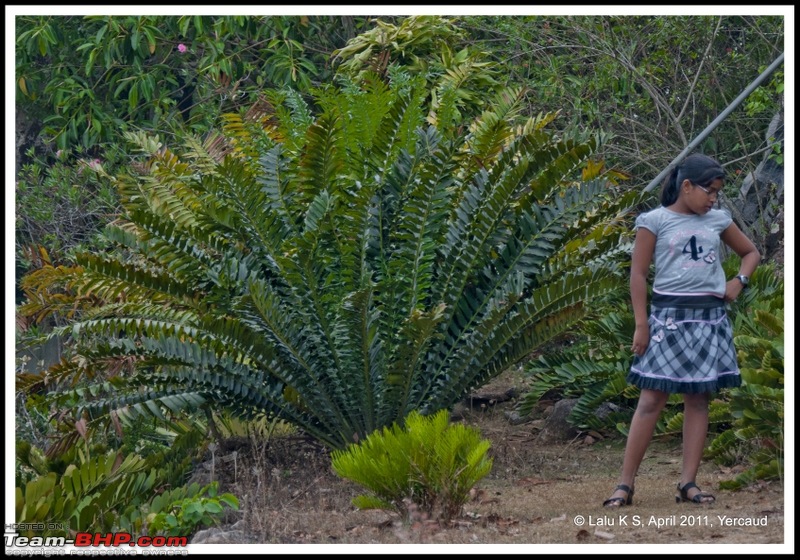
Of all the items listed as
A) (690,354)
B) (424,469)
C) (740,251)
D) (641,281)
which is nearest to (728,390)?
(740,251)

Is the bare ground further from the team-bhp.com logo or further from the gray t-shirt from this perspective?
the gray t-shirt

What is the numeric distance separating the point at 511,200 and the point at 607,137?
0.66 meters

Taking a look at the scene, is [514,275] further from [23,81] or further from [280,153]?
[23,81]

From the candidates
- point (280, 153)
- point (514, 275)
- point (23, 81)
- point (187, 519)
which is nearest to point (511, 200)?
point (514, 275)

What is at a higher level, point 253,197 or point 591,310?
point 253,197

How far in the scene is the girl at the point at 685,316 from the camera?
4641 millimetres

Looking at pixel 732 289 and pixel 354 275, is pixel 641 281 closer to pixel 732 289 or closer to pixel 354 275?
pixel 732 289

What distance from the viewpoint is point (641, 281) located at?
4711 millimetres

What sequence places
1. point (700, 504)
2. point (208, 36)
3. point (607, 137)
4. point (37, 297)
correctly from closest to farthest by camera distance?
point (700, 504), point (607, 137), point (37, 297), point (208, 36)

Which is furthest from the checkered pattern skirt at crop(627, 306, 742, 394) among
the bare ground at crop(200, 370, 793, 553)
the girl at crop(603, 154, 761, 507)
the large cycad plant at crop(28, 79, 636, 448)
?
the large cycad plant at crop(28, 79, 636, 448)

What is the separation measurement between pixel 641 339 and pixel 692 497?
2.46 ft

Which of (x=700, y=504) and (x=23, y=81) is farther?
(x=23, y=81)

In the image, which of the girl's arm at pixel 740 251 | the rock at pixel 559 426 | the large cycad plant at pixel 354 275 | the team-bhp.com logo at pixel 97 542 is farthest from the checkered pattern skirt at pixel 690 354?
the rock at pixel 559 426

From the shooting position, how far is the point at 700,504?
15.4 ft
